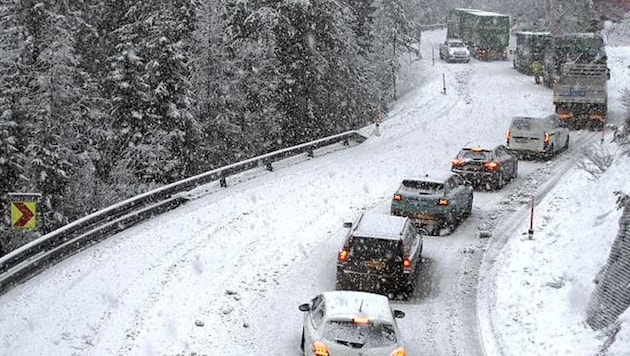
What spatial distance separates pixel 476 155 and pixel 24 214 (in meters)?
16.1

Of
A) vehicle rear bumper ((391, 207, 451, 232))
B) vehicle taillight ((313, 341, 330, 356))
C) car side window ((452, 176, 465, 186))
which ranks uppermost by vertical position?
vehicle taillight ((313, 341, 330, 356))

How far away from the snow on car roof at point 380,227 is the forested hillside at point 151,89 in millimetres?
17116

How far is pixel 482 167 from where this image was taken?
26.8m

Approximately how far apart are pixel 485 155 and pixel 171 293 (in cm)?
1394

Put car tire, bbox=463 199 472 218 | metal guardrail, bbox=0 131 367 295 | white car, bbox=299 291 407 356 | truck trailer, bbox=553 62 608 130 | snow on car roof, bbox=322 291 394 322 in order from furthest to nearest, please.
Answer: truck trailer, bbox=553 62 608 130 → car tire, bbox=463 199 472 218 → metal guardrail, bbox=0 131 367 295 → snow on car roof, bbox=322 291 394 322 → white car, bbox=299 291 407 356

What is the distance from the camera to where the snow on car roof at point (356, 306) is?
1287 cm

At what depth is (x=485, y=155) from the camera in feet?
88.8

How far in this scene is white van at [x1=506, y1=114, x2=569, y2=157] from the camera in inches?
1251

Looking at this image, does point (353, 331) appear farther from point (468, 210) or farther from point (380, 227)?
point (468, 210)

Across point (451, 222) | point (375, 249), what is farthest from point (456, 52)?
point (375, 249)

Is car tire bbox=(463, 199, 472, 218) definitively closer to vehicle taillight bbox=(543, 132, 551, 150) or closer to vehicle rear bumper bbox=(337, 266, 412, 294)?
vehicle rear bumper bbox=(337, 266, 412, 294)

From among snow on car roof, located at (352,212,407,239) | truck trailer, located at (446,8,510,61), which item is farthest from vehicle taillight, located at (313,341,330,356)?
truck trailer, located at (446,8,510,61)

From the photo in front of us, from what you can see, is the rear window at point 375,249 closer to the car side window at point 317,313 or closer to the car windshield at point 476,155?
the car side window at point 317,313

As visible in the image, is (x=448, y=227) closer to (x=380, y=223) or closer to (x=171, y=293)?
(x=380, y=223)
